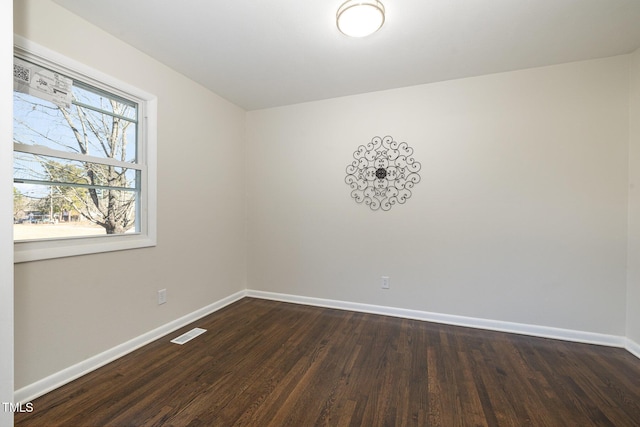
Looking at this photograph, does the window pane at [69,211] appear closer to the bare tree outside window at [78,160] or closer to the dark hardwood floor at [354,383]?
the bare tree outside window at [78,160]

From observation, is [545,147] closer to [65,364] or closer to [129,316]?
[129,316]

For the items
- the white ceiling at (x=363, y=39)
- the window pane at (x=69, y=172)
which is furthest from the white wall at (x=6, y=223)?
the white ceiling at (x=363, y=39)

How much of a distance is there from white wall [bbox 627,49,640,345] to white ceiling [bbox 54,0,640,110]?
31 cm

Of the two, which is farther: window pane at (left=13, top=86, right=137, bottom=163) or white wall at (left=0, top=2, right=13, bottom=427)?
window pane at (left=13, top=86, right=137, bottom=163)

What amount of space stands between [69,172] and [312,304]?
2635 mm

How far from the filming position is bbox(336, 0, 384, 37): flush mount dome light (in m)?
1.70

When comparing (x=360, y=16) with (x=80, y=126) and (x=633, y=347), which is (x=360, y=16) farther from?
(x=633, y=347)

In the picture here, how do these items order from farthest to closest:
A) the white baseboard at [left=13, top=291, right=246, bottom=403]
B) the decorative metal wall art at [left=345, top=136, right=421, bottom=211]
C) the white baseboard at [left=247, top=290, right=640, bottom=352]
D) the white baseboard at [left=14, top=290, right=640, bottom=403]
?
the decorative metal wall art at [left=345, top=136, right=421, bottom=211], the white baseboard at [left=247, top=290, right=640, bottom=352], the white baseboard at [left=14, top=290, right=640, bottom=403], the white baseboard at [left=13, top=291, right=246, bottom=403]

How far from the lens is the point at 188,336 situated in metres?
2.49

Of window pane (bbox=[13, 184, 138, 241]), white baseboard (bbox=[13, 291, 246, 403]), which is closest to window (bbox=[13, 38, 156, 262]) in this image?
window pane (bbox=[13, 184, 138, 241])

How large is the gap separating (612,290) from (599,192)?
0.87 metres

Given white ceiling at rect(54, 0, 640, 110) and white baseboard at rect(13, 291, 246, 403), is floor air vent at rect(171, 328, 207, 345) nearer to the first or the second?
white baseboard at rect(13, 291, 246, 403)

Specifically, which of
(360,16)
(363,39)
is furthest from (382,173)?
(360,16)

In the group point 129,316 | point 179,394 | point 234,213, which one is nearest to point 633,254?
point 179,394
